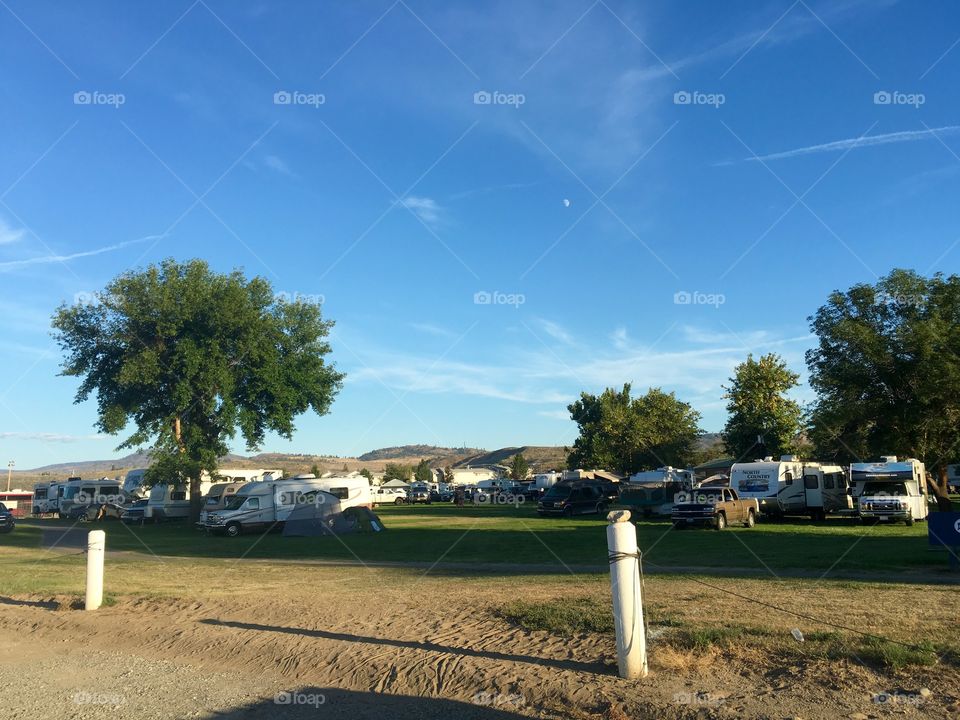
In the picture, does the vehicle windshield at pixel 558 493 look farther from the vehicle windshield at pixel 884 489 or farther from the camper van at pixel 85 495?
the camper van at pixel 85 495

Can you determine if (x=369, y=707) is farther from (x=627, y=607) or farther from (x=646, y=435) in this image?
(x=646, y=435)

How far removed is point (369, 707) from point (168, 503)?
1620 inches

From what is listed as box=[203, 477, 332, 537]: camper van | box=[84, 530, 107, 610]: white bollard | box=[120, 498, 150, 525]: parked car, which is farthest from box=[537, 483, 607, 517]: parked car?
box=[84, 530, 107, 610]: white bollard

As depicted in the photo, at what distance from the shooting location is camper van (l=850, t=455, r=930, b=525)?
2866 cm

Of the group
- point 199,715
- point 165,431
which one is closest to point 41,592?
point 199,715

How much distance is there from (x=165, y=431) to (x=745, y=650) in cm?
3639

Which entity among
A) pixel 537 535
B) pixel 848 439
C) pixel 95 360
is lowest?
pixel 537 535

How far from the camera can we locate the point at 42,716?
6.79 m

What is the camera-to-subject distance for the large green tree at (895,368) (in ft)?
84.7

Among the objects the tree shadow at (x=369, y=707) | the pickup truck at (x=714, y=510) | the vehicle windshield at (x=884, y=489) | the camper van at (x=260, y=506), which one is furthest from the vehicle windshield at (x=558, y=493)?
the tree shadow at (x=369, y=707)

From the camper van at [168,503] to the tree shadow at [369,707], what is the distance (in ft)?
126

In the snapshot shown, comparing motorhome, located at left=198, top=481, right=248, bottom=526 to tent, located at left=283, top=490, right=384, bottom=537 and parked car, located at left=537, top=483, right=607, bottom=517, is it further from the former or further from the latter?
parked car, located at left=537, top=483, right=607, bottom=517

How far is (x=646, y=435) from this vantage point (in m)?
64.6

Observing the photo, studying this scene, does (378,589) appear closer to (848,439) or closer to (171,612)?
(171,612)
